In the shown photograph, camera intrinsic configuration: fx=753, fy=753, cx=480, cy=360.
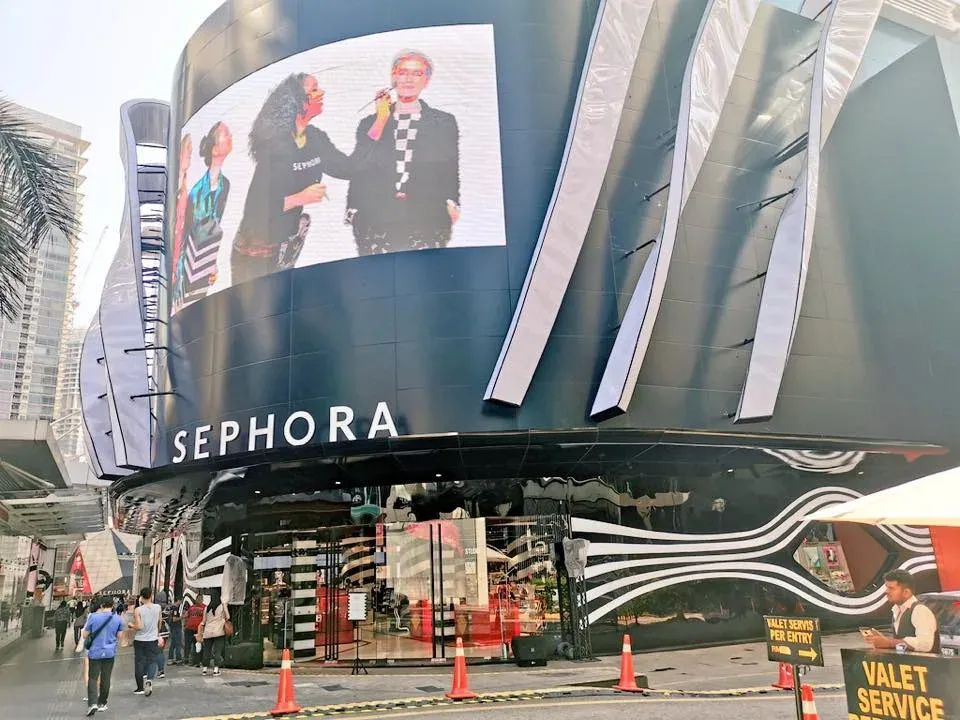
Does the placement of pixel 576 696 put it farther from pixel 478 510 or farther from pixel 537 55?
pixel 537 55

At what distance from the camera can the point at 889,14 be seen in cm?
2819

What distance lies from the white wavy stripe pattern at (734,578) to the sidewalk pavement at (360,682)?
1288mm

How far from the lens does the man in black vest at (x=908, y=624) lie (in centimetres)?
708

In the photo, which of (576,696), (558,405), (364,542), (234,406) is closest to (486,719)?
(576,696)

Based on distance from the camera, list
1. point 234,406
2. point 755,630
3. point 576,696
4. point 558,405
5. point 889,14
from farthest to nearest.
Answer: point 889,14 < point 755,630 < point 234,406 < point 558,405 < point 576,696

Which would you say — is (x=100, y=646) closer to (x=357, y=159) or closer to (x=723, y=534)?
(x=357, y=159)

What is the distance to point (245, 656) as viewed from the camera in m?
18.3

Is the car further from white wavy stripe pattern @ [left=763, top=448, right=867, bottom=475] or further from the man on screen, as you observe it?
the man on screen

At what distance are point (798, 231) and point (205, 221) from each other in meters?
15.2

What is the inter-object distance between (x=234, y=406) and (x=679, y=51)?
48.5 feet

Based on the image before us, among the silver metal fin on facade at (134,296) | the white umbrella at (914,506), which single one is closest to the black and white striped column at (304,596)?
the silver metal fin on facade at (134,296)

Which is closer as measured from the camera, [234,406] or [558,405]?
[558,405]

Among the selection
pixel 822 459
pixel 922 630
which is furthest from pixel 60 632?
pixel 922 630

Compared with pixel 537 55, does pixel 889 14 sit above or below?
above
